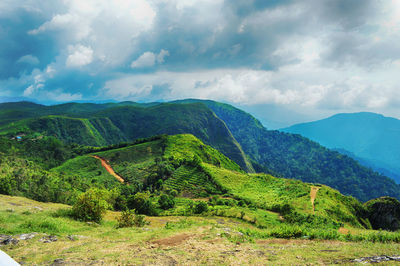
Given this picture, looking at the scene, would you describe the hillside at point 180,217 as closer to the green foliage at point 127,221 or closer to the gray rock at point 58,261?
the gray rock at point 58,261

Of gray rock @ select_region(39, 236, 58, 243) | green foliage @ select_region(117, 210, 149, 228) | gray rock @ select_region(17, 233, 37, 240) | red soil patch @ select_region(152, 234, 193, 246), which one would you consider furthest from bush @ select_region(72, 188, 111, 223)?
red soil patch @ select_region(152, 234, 193, 246)

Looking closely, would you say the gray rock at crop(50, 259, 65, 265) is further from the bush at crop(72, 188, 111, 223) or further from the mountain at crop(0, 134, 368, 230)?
the mountain at crop(0, 134, 368, 230)

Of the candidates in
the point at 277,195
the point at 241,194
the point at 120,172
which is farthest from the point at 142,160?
the point at 277,195

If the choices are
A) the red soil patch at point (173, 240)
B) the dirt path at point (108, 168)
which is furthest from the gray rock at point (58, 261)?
the dirt path at point (108, 168)

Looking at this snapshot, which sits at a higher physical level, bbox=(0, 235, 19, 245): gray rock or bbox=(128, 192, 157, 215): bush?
bbox=(0, 235, 19, 245): gray rock

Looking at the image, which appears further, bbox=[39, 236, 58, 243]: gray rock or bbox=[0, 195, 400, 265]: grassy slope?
bbox=[39, 236, 58, 243]: gray rock

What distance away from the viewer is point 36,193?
54344mm

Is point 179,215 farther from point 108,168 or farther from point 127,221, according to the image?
point 108,168

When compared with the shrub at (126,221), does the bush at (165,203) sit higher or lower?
lower

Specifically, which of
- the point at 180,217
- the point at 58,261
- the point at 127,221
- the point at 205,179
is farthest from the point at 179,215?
the point at 58,261

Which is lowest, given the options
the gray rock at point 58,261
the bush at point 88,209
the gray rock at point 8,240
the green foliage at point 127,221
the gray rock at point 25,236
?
the green foliage at point 127,221

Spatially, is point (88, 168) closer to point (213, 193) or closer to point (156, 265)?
point (213, 193)

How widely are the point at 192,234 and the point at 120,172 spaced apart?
97.0 meters

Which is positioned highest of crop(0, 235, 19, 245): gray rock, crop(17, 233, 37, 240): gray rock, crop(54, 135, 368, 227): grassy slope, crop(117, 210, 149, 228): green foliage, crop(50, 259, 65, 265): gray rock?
crop(50, 259, 65, 265): gray rock
